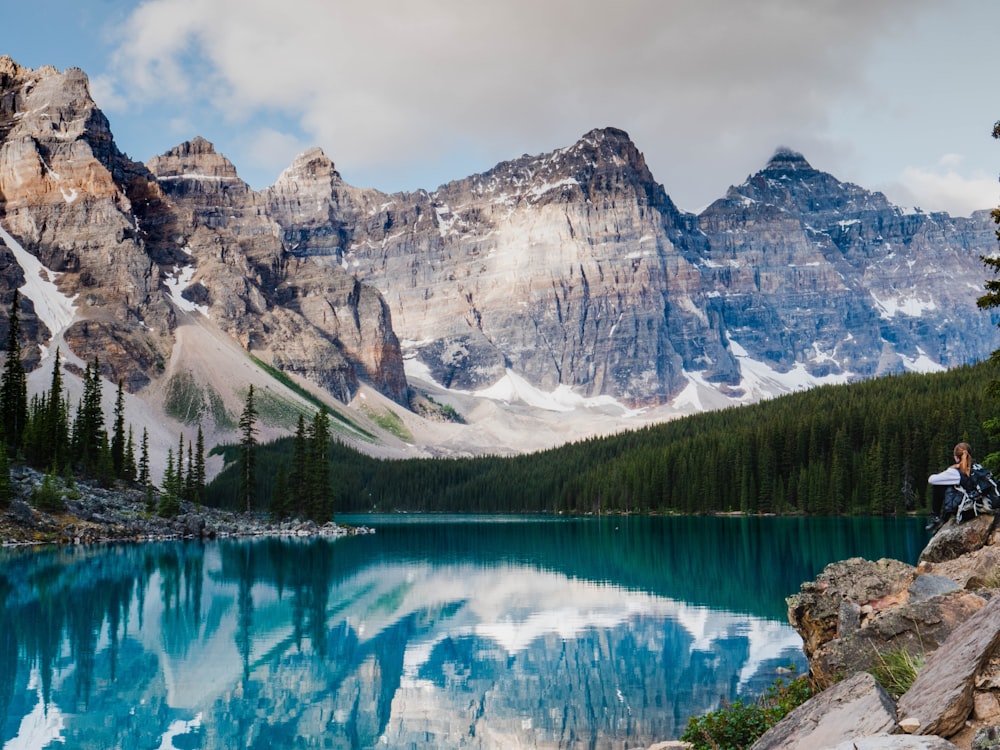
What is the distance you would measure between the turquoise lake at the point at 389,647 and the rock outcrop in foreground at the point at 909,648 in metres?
5.45

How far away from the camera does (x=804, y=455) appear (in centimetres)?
11900

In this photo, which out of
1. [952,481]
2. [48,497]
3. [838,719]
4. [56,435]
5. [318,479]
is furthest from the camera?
[318,479]

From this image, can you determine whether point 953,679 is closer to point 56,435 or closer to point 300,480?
point 56,435

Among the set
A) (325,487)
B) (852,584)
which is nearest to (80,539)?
(325,487)

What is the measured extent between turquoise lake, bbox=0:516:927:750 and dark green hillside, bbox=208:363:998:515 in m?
43.6

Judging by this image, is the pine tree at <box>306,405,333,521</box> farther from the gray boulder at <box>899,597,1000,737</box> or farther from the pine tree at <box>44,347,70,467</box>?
the gray boulder at <box>899,597,1000,737</box>

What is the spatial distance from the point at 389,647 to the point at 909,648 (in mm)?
21931

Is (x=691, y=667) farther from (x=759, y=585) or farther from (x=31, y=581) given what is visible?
(x=31, y=581)

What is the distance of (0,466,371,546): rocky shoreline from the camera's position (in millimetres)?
69562

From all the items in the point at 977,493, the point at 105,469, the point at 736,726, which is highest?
the point at 105,469

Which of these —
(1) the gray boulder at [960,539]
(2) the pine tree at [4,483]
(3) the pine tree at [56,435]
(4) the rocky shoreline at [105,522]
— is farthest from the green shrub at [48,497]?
(1) the gray boulder at [960,539]

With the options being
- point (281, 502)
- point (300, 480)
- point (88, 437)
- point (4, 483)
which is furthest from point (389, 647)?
point (300, 480)

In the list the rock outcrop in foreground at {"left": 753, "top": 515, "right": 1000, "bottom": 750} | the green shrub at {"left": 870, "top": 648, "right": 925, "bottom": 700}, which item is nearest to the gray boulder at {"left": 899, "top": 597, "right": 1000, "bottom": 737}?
the rock outcrop in foreground at {"left": 753, "top": 515, "right": 1000, "bottom": 750}

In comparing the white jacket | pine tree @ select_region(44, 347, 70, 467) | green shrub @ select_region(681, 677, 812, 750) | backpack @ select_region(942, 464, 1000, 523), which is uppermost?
pine tree @ select_region(44, 347, 70, 467)
